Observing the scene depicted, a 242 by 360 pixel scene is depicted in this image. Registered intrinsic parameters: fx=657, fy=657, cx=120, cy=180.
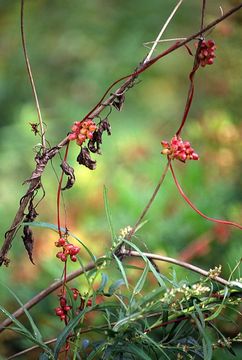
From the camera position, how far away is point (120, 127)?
2.64m

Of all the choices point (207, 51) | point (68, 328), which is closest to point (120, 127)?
point (207, 51)

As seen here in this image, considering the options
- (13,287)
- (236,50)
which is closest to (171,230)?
(13,287)

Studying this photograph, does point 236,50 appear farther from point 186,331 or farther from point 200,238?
point 186,331

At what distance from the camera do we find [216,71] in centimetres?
252

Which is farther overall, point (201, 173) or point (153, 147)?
point (153, 147)

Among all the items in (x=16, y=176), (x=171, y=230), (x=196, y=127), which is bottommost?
(x=171, y=230)

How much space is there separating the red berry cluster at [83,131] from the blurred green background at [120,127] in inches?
21.3

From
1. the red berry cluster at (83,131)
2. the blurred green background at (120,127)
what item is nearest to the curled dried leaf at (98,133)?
the red berry cluster at (83,131)

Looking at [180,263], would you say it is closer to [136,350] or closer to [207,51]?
[136,350]

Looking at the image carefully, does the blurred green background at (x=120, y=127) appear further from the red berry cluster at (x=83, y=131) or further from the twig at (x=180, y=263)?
the red berry cluster at (x=83, y=131)

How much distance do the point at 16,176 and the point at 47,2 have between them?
70cm

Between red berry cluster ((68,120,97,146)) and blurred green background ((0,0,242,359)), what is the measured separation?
1.78 ft

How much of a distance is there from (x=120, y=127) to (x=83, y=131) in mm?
1868

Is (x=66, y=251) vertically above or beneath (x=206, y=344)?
above
